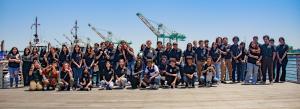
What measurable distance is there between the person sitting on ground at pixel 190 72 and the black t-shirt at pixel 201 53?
2.54ft

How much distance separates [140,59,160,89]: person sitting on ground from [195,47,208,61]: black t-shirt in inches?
69.2

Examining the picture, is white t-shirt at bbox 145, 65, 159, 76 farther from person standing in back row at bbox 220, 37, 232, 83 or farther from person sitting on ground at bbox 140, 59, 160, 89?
person standing in back row at bbox 220, 37, 232, 83

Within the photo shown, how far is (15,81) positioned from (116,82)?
344cm

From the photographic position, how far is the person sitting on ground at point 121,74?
11602mm

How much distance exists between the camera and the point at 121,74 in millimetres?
11828

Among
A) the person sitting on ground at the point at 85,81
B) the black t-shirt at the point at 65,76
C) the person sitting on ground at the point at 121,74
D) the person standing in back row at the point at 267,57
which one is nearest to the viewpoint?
the person sitting on ground at the point at 85,81

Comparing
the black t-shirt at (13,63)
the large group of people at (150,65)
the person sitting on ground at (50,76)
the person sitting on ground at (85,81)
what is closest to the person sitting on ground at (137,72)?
the large group of people at (150,65)

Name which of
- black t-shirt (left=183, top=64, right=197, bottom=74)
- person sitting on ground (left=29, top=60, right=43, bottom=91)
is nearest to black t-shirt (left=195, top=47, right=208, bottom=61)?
black t-shirt (left=183, top=64, right=197, bottom=74)

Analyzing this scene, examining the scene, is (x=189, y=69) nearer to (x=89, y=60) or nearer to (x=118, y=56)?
(x=118, y=56)

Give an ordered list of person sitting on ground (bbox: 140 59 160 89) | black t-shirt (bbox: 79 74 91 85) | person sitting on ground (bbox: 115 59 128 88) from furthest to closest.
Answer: person sitting on ground (bbox: 115 59 128 88) → person sitting on ground (bbox: 140 59 160 89) → black t-shirt (bbox: 79 74 91 85)

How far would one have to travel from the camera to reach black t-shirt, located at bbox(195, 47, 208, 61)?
12.5 meters

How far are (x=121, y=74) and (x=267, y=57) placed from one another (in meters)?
4.68

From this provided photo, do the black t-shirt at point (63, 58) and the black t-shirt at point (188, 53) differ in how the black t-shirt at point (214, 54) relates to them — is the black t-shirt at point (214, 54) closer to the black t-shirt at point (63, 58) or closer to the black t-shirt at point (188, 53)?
the black t-shirt at point (188, 53)

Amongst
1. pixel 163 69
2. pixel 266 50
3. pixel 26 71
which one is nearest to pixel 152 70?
pixel 163 69
